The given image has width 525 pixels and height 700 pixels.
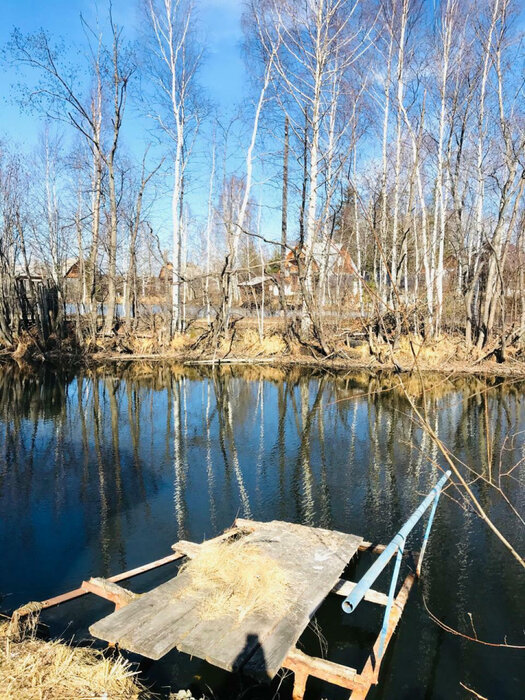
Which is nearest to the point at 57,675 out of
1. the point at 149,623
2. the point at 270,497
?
the point at 149,623

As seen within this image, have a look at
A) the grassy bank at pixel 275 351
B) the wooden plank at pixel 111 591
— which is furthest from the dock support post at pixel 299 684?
the grassy bank at pixel 275 351

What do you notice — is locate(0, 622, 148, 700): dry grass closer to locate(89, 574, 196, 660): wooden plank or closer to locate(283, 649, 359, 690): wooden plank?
locate(89, 574, 196, 660): wooden plank

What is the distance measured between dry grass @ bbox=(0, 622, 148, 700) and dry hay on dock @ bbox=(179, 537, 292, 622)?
0.68 m

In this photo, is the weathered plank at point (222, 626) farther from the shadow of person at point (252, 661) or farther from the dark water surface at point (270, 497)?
the dark water surface at point (270, 497)

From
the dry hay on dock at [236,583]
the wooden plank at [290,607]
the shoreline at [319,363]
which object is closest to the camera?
the wooden plank at [290,607]

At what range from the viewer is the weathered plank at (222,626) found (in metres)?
3.30

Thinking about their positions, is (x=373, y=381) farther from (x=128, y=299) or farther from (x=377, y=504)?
(x=128, y=299)

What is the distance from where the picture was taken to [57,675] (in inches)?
123

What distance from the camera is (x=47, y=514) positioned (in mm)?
6680

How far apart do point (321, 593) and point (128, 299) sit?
63.6 feet

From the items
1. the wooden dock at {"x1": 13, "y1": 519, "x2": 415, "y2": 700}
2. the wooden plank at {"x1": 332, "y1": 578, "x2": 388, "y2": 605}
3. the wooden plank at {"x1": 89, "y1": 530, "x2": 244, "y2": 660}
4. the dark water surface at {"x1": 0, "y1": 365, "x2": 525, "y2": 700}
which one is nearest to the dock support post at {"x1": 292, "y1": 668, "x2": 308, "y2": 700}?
the wooden dock at {"x1": 13, "y1": 519, "x2": 415, "y2": 700}

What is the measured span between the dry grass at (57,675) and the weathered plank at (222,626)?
187 millimetres

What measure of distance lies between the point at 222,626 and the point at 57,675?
106 cm

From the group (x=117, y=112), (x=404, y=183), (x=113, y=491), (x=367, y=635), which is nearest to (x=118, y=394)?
(x=113, y=491)
